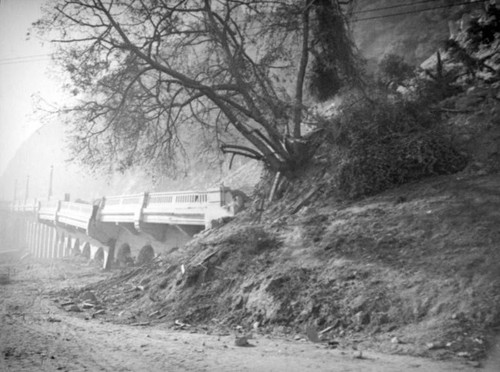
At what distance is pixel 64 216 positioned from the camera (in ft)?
99.1

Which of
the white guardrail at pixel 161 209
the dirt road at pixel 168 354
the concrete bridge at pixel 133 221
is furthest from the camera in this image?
the concrete bridge at pixel 133 221

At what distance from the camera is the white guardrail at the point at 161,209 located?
1191cm

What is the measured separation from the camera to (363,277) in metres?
4.38

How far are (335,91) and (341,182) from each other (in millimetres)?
5784

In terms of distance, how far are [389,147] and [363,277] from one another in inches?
155

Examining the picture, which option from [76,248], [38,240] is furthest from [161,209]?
[38,240]

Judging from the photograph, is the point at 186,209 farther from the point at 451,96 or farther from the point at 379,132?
the point at 451,96

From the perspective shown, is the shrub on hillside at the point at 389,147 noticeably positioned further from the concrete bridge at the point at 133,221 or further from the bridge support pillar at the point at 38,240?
the bridge support pillar at the point at 38,240

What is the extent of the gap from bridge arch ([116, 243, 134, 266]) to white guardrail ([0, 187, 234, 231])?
2.23m

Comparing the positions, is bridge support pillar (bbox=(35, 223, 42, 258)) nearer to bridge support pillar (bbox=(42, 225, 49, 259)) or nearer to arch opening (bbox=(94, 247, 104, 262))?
bridge support pillar (bbox=(42, 225, 49, 259))

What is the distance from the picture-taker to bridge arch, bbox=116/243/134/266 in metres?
21.5

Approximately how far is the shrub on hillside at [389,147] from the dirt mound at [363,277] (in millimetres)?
417

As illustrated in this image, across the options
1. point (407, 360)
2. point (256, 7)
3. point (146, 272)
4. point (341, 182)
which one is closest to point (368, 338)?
point (407, 360)

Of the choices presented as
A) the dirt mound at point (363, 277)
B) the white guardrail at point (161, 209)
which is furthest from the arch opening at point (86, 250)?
the dirt mound at point (363, 277)
